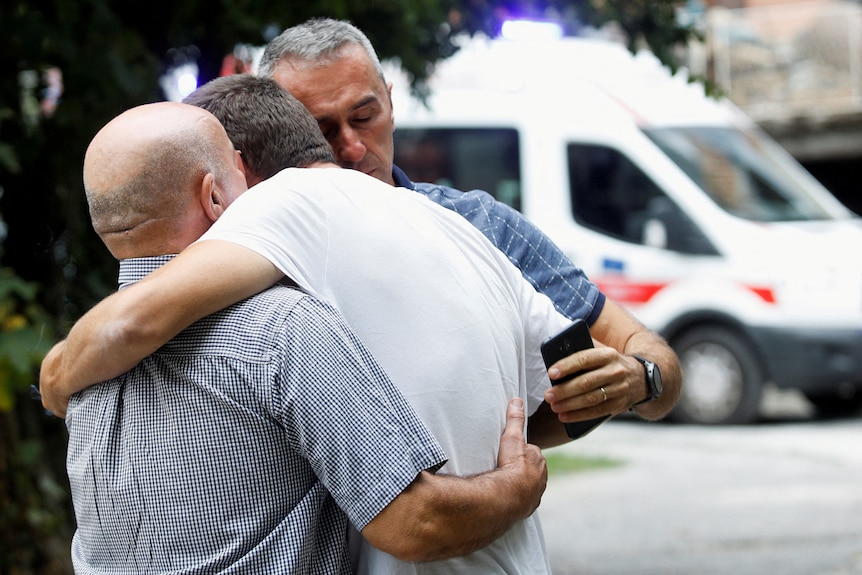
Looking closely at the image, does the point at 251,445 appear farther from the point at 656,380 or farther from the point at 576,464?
the point at 576,464

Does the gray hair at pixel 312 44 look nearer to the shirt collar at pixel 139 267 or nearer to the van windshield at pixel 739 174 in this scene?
the shirt collar at pixel 139 267

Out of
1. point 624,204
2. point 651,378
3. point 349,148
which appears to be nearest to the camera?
point 651,378

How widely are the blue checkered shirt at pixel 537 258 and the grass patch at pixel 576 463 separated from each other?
6.22 m

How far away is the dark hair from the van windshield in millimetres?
8820

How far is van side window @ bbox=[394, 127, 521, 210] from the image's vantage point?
1125cm

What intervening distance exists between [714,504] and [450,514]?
6.08 meters

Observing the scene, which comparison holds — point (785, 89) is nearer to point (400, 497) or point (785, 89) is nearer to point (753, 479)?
point (753, 479)

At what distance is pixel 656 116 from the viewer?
10852 mm

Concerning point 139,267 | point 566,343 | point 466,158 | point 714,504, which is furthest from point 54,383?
point 466,158

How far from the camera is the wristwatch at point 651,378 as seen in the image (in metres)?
2.28

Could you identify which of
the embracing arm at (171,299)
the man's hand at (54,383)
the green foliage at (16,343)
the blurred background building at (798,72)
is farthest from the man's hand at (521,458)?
the blurred background building at (798,72)

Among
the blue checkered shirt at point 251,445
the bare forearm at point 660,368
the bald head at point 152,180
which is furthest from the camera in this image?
the bare forearm at point 660,368

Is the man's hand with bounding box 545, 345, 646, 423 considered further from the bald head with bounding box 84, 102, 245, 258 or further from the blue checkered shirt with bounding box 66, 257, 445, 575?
the bald head with bounding box 84, 102, 245, 258

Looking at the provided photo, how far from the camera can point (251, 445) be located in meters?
1.62
